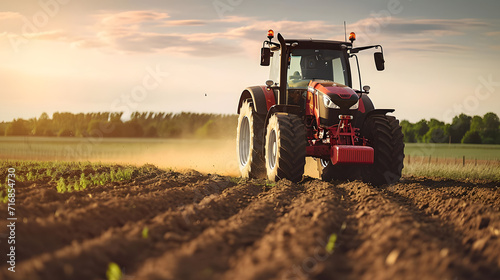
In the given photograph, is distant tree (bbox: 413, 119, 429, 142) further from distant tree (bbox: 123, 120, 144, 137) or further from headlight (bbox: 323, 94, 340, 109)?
headlight (bbox: 323, 94, 340, 109)

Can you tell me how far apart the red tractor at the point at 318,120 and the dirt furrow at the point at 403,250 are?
10.5 ft

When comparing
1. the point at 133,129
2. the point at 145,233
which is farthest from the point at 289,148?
the point at 133,129

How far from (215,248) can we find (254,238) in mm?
700

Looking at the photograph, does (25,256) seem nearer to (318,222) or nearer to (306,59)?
(318,222)

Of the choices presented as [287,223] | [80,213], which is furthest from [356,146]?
[80,213]

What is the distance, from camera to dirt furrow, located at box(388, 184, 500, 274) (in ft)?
15.5

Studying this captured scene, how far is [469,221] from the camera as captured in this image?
6402mm

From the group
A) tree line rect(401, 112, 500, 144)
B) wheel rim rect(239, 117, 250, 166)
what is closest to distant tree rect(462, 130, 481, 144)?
tree line rect(401, 112, 500, 144)

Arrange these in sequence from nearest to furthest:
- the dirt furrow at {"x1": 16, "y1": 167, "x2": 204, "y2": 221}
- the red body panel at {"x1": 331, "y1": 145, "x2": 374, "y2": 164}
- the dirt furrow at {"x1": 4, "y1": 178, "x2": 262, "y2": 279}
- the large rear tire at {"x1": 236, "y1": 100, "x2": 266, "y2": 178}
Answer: the dirt furrow at {"x1": 4, "y1": 178, "x2": 262, "y2": 279} < the dirt furrow at {"x1": 16, "y1": 167, "x2": 204, "y2": 221} < the red body panel at {"x1": 331, "y1": 145, "x2": 374, "y2": 164} < the large rear tire at {"x1": 236, "y1": 100, "x2": 266, "y2": 178}

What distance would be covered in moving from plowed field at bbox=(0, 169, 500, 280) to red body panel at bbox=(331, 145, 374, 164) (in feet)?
3.40

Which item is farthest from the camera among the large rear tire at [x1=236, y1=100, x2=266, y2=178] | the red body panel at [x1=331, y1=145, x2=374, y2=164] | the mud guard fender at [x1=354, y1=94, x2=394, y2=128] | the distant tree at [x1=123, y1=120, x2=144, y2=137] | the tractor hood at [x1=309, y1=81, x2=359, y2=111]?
the distant tree at [x1=123, y1=120, x2=144, y2=137]

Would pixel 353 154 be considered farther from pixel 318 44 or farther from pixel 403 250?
pixel 403 250

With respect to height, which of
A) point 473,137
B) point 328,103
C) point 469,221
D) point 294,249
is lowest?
point 469,221

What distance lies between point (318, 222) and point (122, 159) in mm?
14075
